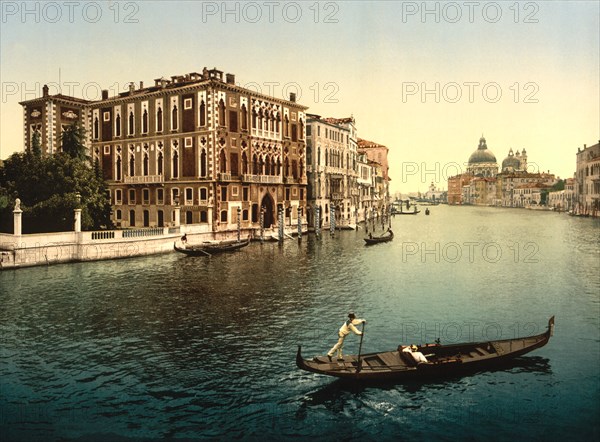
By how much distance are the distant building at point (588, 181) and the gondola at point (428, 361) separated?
381ft

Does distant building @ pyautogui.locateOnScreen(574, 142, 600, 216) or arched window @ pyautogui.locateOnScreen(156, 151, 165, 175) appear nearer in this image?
arched window @ pyautogui.locateOnScreen(156, 151, 165, 175)

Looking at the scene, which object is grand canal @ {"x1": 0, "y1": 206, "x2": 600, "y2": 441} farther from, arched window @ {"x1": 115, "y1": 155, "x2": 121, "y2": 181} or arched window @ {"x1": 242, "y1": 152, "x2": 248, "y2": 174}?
arched window @ {"x1": 115, "y1": 155, "x2": 121, "y2": 181}

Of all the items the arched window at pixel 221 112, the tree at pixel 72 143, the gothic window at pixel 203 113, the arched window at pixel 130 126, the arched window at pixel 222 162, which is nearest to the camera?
the gothic window at pixel 203 113

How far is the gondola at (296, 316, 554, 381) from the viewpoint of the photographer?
1497 centimetres

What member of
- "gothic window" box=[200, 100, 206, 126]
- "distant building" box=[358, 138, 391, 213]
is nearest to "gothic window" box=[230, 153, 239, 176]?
"gothic window" box=[200, 100, 206, 126]

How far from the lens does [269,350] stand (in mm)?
18406

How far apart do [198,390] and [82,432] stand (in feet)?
11.1

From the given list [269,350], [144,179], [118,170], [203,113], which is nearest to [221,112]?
[203,113]

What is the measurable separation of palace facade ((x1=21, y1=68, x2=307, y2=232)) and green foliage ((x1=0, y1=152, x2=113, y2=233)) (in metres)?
8.13

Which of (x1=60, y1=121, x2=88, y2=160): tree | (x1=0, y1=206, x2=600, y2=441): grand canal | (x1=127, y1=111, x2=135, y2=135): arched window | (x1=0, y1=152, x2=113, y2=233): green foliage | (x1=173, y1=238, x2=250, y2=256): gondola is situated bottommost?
(x1=0, y1=206, x2=600, y2=441): grand canal

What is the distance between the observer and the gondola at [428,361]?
49.1 ft

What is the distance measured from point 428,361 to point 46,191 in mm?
36502

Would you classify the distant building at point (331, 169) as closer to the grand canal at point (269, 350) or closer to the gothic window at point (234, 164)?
the gothic window at point (234, 164)

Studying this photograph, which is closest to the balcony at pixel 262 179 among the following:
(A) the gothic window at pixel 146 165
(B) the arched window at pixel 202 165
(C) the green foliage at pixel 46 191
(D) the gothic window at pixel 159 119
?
(B) the arched window at pixel 202 165
